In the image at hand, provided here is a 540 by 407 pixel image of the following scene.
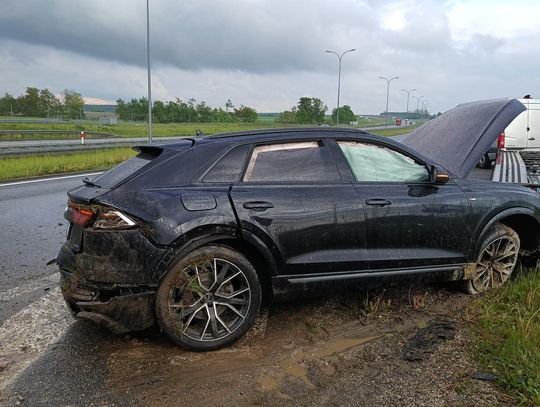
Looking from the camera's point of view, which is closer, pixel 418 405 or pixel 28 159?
pixel 418 405

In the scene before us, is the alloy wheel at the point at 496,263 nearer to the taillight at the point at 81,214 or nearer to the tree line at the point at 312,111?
the taillight at the point at 81,214

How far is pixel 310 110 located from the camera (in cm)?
7081

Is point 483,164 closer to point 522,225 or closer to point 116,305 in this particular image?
point 522,225

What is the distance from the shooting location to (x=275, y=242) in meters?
3.46

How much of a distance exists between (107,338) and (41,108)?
78.6 m

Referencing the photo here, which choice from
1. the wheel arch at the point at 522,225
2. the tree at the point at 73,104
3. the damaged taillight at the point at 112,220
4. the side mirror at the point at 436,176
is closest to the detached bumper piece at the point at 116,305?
the damaged taillight at the point at 112,220

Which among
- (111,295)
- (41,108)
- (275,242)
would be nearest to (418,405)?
(275,242)

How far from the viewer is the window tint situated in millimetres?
3502

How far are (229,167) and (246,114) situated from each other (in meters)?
84.6

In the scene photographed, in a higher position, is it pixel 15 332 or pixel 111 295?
pixel 111 295

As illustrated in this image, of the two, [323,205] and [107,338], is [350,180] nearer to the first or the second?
[323,205]

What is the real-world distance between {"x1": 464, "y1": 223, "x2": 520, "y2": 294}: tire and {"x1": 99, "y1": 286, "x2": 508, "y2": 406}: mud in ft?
1.67

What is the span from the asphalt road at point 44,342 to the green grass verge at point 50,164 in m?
8.97

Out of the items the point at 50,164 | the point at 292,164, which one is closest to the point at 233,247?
the point at 292,164
